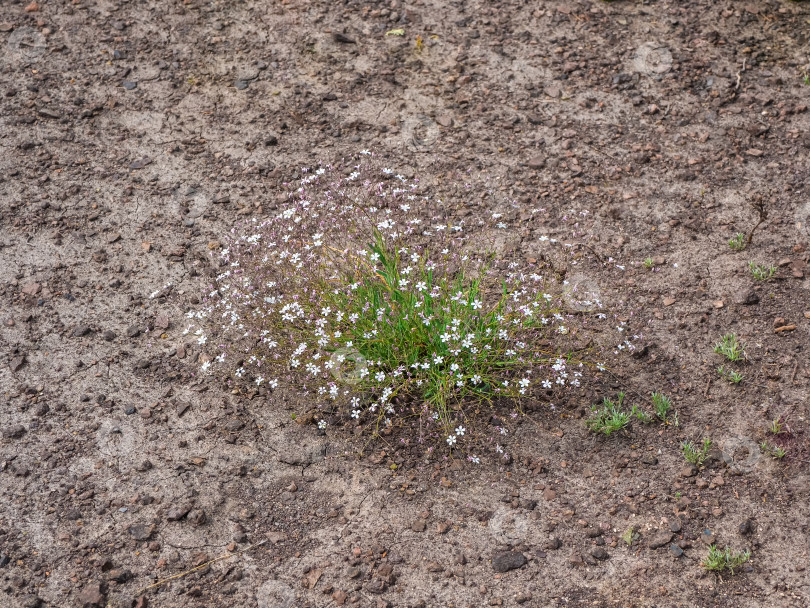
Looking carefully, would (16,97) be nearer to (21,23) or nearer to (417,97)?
(21,23)

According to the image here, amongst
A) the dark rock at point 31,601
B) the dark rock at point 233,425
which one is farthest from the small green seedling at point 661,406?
the dark rock at point 31,601

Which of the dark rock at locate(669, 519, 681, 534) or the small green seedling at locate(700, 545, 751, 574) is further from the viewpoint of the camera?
the dark rock at locate(669, 519, 681, 534)

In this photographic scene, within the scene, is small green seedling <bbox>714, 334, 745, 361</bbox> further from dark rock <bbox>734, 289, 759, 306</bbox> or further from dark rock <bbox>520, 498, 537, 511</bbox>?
dark rock <bbox>520, 498, 537, 511</bbox>

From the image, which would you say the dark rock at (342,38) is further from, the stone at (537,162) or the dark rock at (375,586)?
the dark rock at (375,586)

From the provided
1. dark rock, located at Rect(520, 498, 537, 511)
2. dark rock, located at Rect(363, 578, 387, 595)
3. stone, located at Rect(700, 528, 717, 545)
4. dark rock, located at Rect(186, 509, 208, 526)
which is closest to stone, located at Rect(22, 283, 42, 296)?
dark rock, located at Rect(186, 509, 208, 526)

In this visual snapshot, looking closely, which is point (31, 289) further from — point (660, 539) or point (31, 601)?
point (660, 539)

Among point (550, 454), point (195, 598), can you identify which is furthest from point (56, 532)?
point (550, 454)
